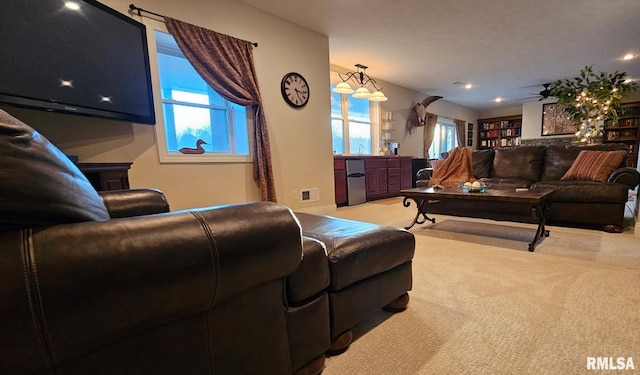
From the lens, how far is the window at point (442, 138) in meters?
7.95

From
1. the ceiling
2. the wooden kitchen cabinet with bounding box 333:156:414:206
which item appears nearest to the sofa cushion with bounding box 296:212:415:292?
the ceiling

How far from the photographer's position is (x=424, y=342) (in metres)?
1.16

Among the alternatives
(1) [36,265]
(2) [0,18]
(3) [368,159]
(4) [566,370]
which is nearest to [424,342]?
(4) [566,370]

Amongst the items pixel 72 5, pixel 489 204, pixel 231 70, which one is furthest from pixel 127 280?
pixel 489 204

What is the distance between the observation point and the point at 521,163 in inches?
144

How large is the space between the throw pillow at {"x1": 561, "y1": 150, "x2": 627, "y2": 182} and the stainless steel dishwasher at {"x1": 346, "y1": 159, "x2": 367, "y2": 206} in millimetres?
2650

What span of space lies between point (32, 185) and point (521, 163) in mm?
4504

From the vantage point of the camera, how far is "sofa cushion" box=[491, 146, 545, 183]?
3.58m

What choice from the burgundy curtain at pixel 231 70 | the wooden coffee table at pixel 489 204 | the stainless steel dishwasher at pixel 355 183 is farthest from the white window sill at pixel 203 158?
the stainless steel dishwasher at pixel 355 183

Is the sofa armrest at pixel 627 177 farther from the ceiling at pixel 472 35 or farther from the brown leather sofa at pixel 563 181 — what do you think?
the ceiling at pixel 472 35

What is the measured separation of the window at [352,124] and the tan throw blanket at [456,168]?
1.98 meters

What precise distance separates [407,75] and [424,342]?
5.48m

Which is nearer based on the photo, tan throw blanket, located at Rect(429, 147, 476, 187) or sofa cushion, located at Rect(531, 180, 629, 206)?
sofa cushion, located at Rect(531, 180, 629, 206)

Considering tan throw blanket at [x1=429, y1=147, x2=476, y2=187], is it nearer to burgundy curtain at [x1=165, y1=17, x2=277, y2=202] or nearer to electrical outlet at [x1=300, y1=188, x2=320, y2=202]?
electrical outlet at [x1=300, y1=188, x2=320, y2=202]
